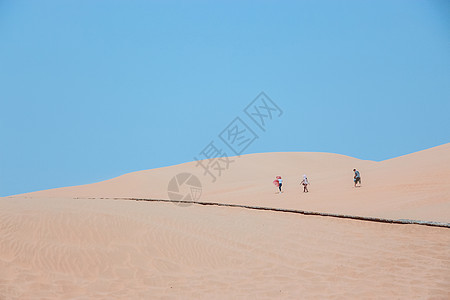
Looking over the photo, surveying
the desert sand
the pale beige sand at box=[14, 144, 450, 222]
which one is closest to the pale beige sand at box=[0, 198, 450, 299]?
the desert sand

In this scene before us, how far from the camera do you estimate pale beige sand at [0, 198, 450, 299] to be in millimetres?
7785

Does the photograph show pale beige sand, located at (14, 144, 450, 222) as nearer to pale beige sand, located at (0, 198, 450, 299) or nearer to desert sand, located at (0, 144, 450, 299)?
desert sand, located at (0, 144, 450, 299)

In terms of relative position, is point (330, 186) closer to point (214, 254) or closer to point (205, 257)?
point (214, 254)

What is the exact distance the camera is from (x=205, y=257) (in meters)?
9.96

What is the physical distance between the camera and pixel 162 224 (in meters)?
12.2

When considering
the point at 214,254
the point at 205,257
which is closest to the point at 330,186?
the point at 214,254

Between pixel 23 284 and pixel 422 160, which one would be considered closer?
pixel 23 284

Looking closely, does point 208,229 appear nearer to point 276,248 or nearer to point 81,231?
point 276,248

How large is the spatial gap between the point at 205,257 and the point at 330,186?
62.2ft

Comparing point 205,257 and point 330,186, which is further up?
point 330,186

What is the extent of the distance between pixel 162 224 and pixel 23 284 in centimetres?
483

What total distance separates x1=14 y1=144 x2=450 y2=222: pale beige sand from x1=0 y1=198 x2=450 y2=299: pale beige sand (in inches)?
177

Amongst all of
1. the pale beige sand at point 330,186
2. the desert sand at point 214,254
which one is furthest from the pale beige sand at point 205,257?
the pale beige sand at point 330,186

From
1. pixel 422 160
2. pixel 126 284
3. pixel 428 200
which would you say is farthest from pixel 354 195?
pixel 126 284
